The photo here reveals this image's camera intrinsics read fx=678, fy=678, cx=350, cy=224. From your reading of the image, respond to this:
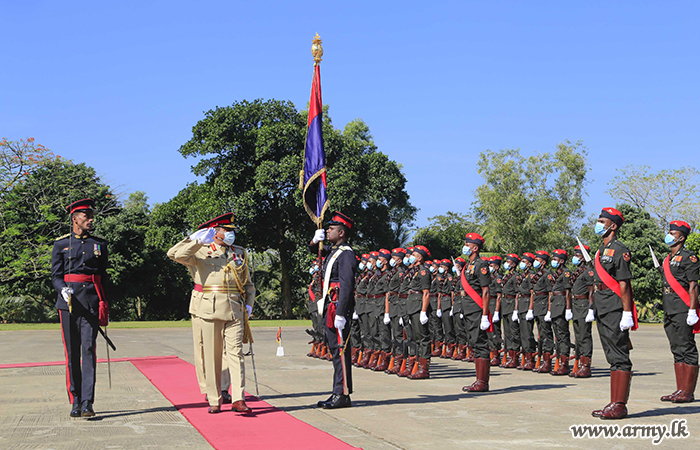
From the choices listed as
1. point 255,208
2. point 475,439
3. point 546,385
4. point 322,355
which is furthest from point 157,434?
point 255,208

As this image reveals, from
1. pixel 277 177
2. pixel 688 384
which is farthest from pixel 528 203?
pixel 688 384

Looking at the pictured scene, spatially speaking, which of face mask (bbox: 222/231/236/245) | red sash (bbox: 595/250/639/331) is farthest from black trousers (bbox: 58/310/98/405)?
red sash (bbox: 595/250/639/331)

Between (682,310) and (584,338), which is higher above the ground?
(682,310)

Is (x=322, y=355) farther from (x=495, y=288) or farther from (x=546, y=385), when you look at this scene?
(x=546, y=385)

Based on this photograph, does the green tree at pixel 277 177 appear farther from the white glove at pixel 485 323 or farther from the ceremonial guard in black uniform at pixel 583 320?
the white glove at pixel 485 323

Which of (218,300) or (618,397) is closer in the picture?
(618,397)

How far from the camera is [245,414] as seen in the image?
703 cm

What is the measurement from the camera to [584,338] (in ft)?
36.8

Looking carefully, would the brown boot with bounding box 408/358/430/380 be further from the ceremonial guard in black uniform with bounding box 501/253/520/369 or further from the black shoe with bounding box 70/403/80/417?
the black shoe with bounding box 70/403/80/417

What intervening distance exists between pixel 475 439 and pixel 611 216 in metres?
3.05

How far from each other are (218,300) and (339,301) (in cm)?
132

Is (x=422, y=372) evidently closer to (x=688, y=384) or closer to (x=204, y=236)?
(x=688, y=384)

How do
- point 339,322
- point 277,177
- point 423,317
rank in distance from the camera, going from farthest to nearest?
point 277,177 → point 423,317 → point 339,322

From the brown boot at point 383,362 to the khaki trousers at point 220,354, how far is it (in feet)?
16.2
